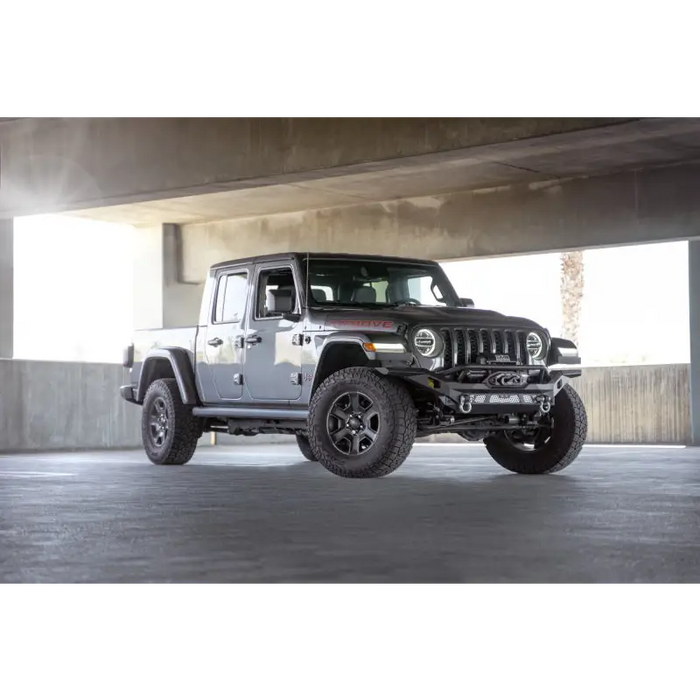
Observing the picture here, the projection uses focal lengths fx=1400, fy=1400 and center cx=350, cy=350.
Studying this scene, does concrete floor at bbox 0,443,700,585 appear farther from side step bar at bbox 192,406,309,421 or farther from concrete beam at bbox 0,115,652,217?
concrete beam at bbox 0,115,652,217

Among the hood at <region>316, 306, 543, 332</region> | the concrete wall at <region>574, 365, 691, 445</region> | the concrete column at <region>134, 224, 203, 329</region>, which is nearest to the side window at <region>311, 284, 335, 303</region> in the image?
the hood at <region>316, 306, 543, 332</region>

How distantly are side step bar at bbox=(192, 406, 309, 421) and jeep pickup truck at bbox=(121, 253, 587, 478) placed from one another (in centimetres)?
2

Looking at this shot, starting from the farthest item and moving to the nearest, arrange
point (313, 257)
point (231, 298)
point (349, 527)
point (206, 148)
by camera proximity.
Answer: point (206, 148), point (231, 298), point (313, 257), point (349, 527)

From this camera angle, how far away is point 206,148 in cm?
1753

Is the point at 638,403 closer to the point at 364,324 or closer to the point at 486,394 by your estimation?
the point at 486,394

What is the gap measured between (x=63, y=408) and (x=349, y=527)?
46.6ft

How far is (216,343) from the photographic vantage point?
14.7m

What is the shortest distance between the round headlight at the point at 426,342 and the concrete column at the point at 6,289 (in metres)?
11.0

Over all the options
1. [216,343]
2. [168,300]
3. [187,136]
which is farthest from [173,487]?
[168,300]

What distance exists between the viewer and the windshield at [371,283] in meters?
13.9

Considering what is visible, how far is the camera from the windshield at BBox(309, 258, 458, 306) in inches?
546

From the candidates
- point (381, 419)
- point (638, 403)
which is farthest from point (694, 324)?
point (381, 419)

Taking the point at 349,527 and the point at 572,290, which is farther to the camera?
the point at 572,290
